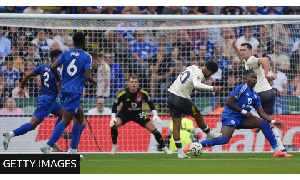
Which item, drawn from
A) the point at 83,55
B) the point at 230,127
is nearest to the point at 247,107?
the point at 230,127

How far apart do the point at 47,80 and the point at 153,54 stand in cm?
411

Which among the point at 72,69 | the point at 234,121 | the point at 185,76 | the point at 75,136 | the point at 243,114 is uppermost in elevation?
the point at 72,69

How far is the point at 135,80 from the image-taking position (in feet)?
40.2

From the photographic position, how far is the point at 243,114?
10.8 meters

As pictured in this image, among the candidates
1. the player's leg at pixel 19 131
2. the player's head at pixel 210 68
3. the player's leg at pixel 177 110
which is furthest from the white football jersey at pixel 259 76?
the player's leg at pixel 19 131

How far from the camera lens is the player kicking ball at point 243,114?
10.7 metres

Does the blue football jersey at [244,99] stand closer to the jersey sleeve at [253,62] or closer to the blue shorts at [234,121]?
the blue shorts at [234,121]

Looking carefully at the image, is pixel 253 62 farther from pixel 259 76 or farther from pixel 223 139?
pixel 223 139

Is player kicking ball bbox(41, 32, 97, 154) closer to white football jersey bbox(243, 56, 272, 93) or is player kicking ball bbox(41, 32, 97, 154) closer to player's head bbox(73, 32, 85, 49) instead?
player's head bbox(73, 32, 85, 49)

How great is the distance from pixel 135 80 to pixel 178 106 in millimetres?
1739

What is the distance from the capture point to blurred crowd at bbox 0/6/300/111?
45.9 ft

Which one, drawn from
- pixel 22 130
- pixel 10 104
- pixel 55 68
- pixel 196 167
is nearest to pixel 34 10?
pixel 10 104

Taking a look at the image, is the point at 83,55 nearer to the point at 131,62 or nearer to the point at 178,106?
the point at 178,106

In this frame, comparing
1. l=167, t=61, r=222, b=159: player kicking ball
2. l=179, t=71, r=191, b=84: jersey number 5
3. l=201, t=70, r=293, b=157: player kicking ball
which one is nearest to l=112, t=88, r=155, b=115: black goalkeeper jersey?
l=167, t=61, r=222, b=159: player kicking ball
